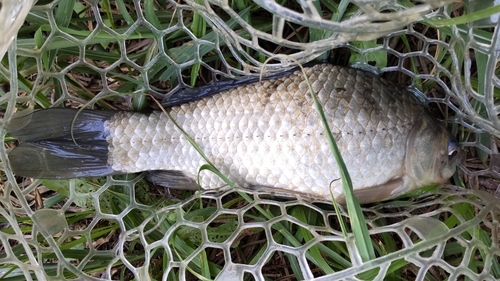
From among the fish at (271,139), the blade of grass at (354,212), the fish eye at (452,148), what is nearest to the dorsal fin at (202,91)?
the fish at (271,139)

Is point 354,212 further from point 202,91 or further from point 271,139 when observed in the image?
Answer: point 202,91

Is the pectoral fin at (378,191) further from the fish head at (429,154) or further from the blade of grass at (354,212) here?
the blade of grass at (354,212)

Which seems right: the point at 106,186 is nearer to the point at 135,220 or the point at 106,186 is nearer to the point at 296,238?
the point at 135,220

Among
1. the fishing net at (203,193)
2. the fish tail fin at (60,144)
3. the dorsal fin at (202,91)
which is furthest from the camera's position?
the dorsal fin at (202,91)

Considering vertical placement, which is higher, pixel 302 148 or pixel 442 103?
pixel 442 103

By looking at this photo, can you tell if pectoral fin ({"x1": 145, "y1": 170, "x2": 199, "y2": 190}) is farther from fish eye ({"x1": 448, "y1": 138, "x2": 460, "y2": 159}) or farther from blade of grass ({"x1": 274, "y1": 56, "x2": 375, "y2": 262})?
fish eye ({"x1": 448, "y1": 138, "x2": 460, "y2": 159})

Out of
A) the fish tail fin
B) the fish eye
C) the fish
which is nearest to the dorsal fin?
the fish

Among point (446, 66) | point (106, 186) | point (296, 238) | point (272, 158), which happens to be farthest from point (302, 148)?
point (106, 186)
